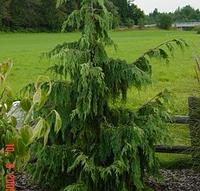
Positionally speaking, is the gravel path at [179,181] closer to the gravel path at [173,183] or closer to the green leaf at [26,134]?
the gravel path at [173,183]

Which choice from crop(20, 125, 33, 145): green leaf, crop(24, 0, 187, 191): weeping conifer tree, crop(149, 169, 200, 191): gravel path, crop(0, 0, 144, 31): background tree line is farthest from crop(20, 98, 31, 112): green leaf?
crop(0, 0, 144, 31): background tree line

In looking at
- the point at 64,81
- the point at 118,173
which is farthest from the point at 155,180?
the point at 64,81

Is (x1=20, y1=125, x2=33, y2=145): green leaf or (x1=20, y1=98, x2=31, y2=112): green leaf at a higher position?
(x1=20, y1=98, x2=31, y2=112): green leaf

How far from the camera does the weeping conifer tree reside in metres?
5.38

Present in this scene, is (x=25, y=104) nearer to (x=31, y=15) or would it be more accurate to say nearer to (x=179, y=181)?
(x=179, y=181)

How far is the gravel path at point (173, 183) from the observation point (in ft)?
21.1

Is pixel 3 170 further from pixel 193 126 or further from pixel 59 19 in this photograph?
pixel 59 19

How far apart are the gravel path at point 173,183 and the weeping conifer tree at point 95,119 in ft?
2.12

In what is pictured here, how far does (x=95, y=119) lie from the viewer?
5.70m

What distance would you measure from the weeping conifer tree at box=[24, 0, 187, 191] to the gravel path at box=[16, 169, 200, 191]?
65cm

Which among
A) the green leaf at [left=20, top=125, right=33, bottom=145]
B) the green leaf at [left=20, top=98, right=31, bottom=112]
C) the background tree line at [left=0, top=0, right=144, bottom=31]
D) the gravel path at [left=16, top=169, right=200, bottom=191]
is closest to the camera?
the green leaf at [left=20, top=125, right=33, bottom=145]

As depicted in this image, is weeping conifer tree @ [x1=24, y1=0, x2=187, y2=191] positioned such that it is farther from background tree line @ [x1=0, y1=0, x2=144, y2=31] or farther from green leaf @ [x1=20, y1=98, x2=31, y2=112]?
background tree line @ [x1=0, y1=0, x2=144, y2=31]

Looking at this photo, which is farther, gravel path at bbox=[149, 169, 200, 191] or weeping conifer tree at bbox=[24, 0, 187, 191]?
gravel path at bbox=[149, 169, 200, 191]

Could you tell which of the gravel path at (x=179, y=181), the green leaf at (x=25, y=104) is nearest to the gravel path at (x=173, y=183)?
the gravel path at (x=179, y=181)
